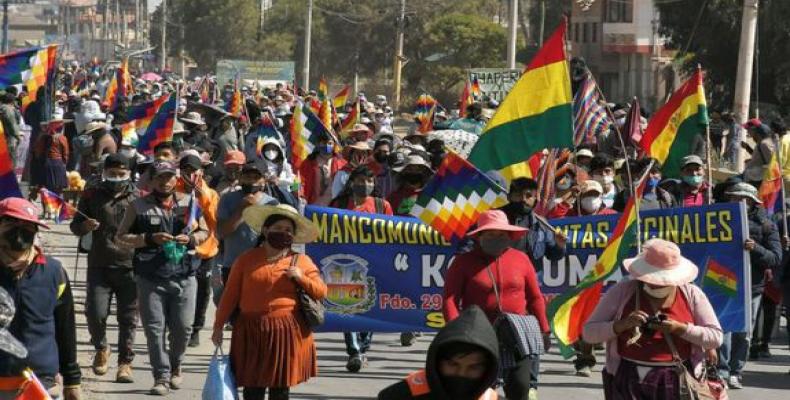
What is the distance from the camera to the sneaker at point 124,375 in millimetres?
11602

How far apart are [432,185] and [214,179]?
267 inches

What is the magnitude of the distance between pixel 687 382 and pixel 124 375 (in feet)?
16.2

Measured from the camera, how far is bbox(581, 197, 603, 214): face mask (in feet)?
42.9

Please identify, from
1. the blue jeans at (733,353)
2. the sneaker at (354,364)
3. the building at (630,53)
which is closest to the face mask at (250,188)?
the sneaker at (354,364)

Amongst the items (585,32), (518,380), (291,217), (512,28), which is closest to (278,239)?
(291,217)

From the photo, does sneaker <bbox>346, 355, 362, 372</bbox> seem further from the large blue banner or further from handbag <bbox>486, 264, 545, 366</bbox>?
handbag <bbox>486, 264, 545, 366</bbox>

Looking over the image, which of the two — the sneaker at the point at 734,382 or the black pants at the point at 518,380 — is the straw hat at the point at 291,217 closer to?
the black pants at the point at 518,380

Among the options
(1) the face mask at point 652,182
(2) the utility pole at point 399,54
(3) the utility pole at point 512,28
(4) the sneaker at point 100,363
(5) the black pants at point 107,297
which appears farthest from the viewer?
(2) the utility pole at point 399,54

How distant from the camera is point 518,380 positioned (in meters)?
9.11

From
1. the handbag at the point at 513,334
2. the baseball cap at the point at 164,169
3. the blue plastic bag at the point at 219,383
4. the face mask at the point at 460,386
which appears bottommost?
the blue plastic bag at the point at 219,383

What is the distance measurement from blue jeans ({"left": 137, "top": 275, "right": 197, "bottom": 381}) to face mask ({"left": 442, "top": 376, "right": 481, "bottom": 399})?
640 cm

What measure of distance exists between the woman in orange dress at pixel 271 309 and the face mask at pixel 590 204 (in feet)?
14.6

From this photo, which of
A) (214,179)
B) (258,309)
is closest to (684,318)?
(258,309)

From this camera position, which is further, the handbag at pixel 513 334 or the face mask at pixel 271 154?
the face mask at pixel 271 154
